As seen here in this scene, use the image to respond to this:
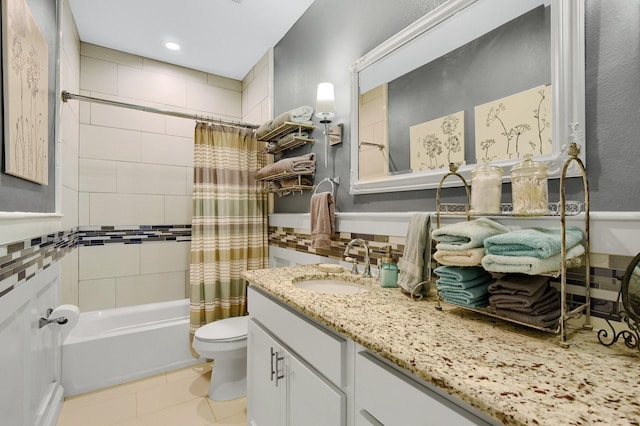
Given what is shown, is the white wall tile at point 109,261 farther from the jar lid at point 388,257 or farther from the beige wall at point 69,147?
the jar lid at point 388,257

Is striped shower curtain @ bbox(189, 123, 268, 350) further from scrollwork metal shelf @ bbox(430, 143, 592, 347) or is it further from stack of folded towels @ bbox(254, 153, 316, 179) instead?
scrollwork metal shelf @ bbox(430, 143, 592, 347)

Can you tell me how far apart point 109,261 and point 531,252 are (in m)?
2.91

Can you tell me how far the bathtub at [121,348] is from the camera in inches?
80.2

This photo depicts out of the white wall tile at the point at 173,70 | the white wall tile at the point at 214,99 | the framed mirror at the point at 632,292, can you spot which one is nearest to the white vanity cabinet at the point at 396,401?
the framed mirror at the point at 632,292

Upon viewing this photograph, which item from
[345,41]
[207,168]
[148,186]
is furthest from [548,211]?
[148,186]

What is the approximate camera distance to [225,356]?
1.97 m

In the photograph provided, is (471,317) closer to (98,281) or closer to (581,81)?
(581,81)

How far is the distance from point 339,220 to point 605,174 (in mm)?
1165

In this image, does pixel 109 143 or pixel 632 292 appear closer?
pixel 632 292

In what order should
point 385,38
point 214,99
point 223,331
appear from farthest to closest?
1. point 214,99
2. point 223,331
3. point 385,38

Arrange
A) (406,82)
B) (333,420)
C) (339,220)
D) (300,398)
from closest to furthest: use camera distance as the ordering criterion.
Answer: (333,420)
(300,398)
(406,82)
(339,220)

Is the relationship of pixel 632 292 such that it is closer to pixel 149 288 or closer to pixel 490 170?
pixel 490 170

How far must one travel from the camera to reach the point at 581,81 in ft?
2.81

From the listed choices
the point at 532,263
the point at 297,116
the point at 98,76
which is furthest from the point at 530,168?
the point at 98,76
